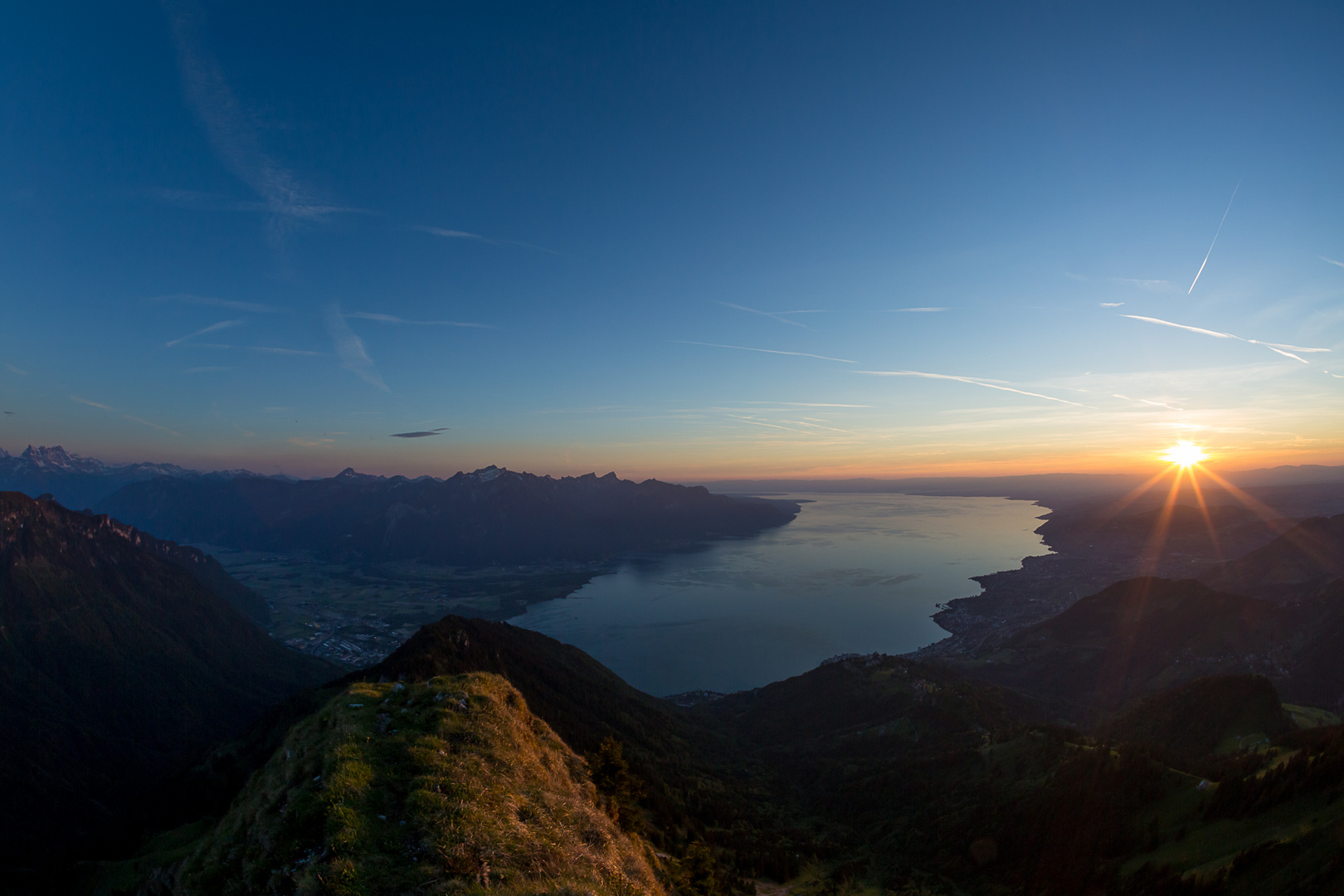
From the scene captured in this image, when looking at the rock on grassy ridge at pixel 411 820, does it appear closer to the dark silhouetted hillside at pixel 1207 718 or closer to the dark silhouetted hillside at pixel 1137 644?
the dark silhouetted hillside at pixel 1207 718

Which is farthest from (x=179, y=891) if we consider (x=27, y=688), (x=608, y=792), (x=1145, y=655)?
(x=27, y=688)

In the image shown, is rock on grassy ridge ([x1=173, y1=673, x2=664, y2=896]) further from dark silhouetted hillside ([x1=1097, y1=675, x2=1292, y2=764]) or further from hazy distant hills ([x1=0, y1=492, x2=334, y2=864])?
hazy distant hills ([x1=0, y1=492, x2=334, y2=864])

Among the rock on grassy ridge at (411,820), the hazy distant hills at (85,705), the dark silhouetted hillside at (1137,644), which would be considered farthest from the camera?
the dark silhouetted hillside at (1137,644)

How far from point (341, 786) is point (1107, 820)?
75.8 m

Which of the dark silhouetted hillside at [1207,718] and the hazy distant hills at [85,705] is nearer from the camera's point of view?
the dark silhouetted hillside at [1207,718]

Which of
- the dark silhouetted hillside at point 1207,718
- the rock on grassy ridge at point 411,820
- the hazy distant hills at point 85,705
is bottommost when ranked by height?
the hazy distant hills at point 85,705

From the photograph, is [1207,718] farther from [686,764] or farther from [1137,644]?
[1137,644]

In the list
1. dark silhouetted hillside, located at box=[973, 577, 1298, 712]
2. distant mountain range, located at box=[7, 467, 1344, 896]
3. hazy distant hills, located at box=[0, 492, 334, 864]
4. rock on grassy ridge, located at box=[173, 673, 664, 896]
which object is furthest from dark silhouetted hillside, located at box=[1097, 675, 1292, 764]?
hazy distant hills, located at box=[0, 492, 334, 864]

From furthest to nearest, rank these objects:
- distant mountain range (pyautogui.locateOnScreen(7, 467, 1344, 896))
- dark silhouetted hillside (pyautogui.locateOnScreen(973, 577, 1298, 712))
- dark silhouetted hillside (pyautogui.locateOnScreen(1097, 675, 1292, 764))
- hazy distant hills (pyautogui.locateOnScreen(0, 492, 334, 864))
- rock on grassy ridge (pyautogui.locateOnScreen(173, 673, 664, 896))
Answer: dark silhouetted hillside (pyautogui.locateOnScreen(973, 577, 1298, 712)), hazy distant hills (pyautogui.locateOnScreen(0, 492, 334, 864)), dark silhouetted hillside (pyautogui.locateOnScreen(1097, 675, 1292, 764)), distant mountain range (pyautogui.locateOnScreen(7, 467, 1344, 896)), rock on grassy ridge (pyautogui.locateOnScreen(173, 673, 664, 896))

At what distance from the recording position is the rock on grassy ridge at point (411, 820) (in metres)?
15.2

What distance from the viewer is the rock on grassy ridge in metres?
15.2

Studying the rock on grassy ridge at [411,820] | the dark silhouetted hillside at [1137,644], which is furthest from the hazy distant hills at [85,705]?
the dark silhouetted hillside at [1137,644]

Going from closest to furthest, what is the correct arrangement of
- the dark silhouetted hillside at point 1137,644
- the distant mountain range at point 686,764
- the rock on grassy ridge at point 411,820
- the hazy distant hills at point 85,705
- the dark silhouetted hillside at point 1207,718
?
the rock on grassy ridge at point 411,820
the distant mountain range at point 686,764
the dark silhouetted hillside at point 1207,718
the hazy distant hills at point 85,705
the dark silhouetted hillside at point 1137,644

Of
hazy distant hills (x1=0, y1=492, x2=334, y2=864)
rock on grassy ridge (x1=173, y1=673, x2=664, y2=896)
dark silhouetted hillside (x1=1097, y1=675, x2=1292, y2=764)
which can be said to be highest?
rock on grassy ridge (x1=173, y1=673, x2=664, y2=896)
